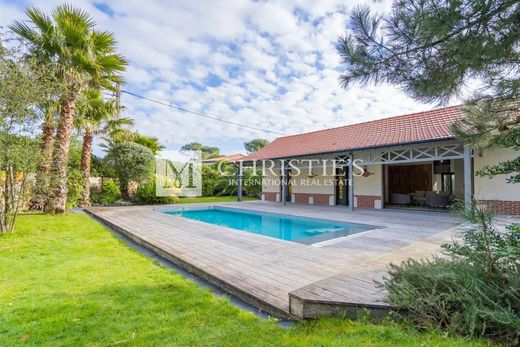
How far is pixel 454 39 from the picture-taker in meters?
2.62

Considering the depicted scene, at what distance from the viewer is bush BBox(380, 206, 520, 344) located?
2463 millimetres

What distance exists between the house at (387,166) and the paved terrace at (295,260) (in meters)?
3.03

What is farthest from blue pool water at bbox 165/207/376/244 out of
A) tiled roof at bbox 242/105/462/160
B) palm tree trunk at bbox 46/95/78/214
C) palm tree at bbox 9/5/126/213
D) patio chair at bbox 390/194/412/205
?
patio chair at bbox 390/194/412/205

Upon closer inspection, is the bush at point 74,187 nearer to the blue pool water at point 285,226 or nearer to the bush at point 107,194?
the bush at point 107,194

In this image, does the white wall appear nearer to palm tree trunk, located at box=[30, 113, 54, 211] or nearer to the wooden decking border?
the wooden decking border

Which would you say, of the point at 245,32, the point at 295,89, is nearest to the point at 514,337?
the point at 245,32

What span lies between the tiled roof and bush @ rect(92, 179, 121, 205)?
10.3 metres

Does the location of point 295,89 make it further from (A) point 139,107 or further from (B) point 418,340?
(B) point 418,340

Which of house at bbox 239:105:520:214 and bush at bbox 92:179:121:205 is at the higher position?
house at bbox 239:105:520:214

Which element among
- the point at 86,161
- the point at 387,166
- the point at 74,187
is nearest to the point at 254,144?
the point at 387,166

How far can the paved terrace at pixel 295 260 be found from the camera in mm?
3344

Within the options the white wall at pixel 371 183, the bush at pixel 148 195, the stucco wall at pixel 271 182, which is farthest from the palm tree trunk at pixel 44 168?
the white wall at pixel 371 183

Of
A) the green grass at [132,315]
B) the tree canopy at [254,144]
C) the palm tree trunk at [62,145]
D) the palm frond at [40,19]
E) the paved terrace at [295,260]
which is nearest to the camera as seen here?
the green grass at [132,315]

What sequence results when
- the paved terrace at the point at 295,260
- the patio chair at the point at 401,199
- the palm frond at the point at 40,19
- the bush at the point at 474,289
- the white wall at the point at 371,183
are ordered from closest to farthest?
the bush at the point at 474,289 → the paved terrace at the point at 295,260 → the palm frond at the point at 40,19 → the white wall at the point at 371,183 → the patio chair at the point at 401,199
